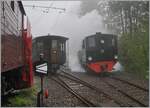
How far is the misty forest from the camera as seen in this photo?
1947 cm

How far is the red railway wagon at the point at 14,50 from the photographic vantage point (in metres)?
7.62

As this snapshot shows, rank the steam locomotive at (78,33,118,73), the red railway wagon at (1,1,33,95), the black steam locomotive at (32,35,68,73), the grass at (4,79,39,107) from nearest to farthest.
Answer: the red railway wagon at (1,1,33,95) → the grass at (4,79,39,107) → the steam locomotive at (78,33,118,73) → the black steam locomotive at (32,35,68,73)

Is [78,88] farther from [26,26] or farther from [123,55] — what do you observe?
[123,55]

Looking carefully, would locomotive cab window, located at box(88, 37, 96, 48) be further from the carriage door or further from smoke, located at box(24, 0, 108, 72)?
smoke, located at box(24, 0, 108, 72)

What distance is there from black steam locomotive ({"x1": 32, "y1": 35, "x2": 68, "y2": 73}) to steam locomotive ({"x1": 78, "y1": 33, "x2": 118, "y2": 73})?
5.07 ft

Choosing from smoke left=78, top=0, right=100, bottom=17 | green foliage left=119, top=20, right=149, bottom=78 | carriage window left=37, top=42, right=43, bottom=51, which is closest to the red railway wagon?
green foliage left=119, top=20, right=149, bottom=78

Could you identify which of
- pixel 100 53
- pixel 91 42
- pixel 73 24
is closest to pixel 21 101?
pixel 100 53

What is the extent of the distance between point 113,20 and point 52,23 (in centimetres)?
1665

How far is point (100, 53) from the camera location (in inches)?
828

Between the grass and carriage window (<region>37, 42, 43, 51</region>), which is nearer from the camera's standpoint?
the grass

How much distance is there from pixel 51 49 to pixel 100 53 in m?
2.98

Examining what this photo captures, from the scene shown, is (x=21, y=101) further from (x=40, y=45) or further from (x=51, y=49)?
(x=40, y=45)

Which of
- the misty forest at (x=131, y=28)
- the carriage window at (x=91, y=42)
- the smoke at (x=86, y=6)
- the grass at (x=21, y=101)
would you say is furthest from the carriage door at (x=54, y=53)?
the smoke at (x=86, y=6)

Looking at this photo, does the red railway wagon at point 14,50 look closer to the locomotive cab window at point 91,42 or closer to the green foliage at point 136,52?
the green foliage at point 136,52
